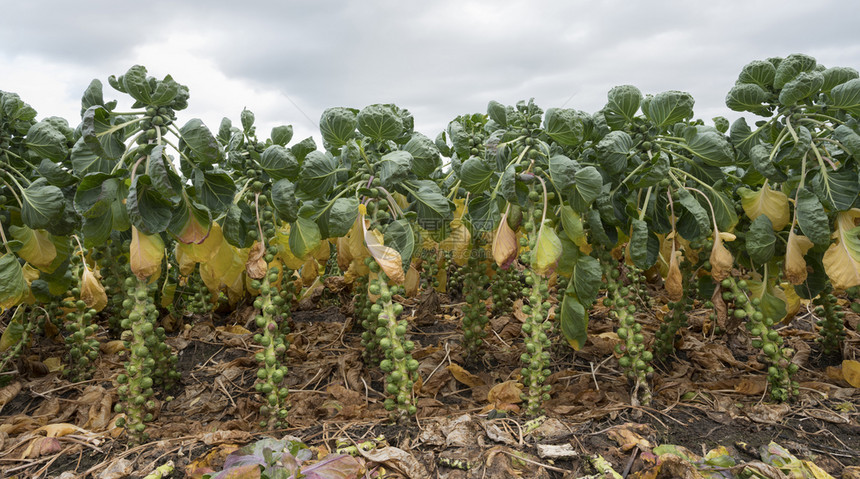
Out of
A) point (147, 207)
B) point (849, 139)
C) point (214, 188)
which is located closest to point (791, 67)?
point (849, 139)

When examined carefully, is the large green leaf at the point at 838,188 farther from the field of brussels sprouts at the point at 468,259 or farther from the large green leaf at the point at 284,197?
the large green leaf at the point at 284,197

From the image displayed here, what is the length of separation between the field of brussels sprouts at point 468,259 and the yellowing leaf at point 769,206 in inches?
0.6

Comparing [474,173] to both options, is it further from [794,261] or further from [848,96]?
[848,96]

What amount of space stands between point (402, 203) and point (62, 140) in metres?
1.89

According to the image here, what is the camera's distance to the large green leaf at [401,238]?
262 centimetres

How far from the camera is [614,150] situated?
2.67 meters

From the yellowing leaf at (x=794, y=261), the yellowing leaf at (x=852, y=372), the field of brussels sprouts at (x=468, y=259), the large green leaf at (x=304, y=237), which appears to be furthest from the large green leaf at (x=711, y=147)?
the large green leaf at (x=304, y=237)

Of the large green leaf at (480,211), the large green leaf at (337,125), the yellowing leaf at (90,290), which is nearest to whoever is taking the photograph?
the large green leaf at (337,125)

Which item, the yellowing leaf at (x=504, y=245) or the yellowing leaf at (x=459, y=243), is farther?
the yellowing leaf at (x=459, y=243)

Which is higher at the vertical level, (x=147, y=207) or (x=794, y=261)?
(x=147, y=207)

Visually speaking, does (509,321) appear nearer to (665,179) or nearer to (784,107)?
(665,179)

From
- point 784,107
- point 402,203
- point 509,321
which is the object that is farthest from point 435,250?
point 784,107

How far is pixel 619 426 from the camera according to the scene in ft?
8.21

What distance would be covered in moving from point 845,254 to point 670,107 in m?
1.21
